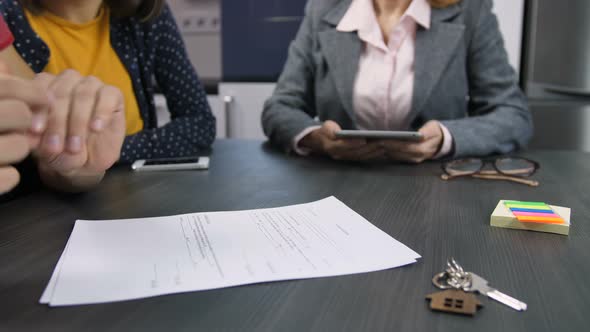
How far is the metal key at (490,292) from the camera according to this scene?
0.35 m

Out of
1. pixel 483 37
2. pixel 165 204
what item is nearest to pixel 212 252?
pixel 165 204

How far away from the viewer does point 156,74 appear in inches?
45.7

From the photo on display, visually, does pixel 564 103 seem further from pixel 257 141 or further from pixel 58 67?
pixel 58 67

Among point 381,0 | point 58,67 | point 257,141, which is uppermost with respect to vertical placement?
point 381,0

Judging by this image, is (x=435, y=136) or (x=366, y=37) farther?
(x=366, y=37)

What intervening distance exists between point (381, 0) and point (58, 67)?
0.79 m

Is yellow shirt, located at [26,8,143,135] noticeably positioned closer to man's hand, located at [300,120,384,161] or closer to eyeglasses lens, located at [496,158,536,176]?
man's hand, located at [300,120,384,161]

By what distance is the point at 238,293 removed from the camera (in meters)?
0.38

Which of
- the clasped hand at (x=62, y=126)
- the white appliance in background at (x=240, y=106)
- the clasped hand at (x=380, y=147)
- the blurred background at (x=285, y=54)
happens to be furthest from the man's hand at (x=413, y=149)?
the white appliance in background at (x=240, y=106)

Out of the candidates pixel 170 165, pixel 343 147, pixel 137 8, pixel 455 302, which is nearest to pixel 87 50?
pixel 137 8

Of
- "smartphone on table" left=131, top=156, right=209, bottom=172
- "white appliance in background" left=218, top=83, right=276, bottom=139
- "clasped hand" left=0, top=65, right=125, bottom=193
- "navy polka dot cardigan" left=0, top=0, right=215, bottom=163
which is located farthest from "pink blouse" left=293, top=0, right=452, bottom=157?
"white appliance in background" left=218, top=83, right=276, bottom=139

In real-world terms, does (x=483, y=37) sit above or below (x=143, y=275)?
above

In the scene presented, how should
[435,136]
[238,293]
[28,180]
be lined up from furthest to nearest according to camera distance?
[435,136], [28,180], [238,293]

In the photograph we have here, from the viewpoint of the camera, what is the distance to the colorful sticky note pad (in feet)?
1.69
